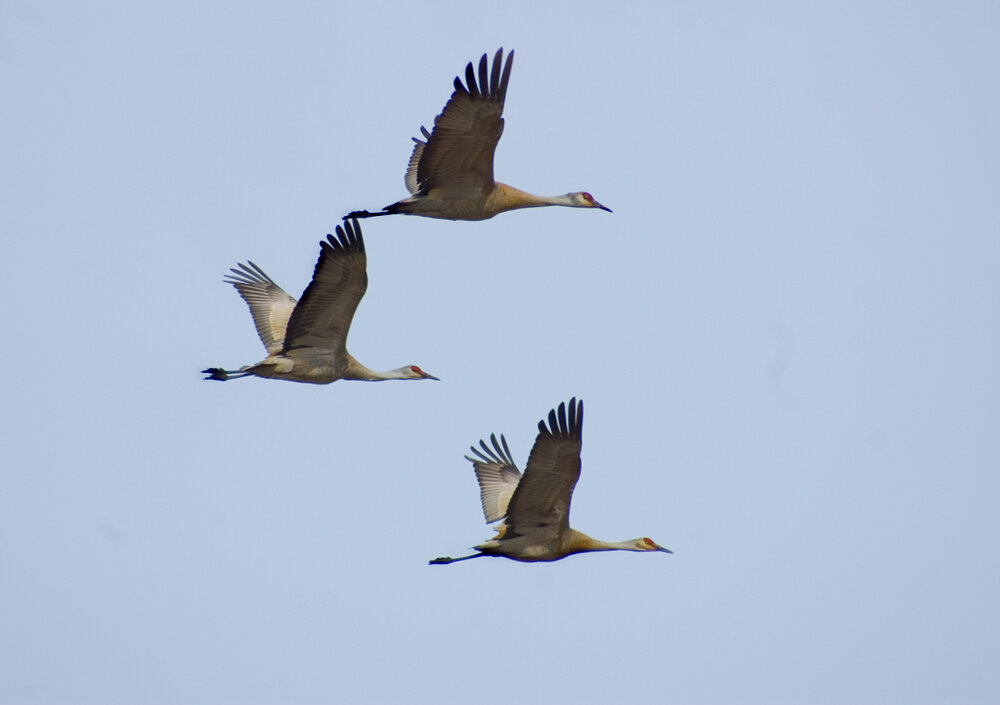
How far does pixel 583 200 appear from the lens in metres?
18.1

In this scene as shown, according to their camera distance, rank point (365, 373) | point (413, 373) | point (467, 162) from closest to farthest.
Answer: point (467, 162) < point (365, 373) < point (413, 373)

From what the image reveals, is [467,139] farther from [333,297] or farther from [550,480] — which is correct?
[550,480]

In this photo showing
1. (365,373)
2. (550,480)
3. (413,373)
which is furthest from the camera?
(413,373)

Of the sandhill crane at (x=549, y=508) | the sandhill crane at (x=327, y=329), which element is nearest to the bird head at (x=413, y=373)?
the sandhill crane at (x=327, y=329)

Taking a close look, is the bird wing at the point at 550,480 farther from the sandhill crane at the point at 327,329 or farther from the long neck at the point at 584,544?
the sandhill crane at the point at 327,329

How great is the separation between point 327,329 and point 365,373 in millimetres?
1292

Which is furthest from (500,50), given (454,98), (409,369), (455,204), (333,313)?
(409,369)

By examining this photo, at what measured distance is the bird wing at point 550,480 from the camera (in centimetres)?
1549

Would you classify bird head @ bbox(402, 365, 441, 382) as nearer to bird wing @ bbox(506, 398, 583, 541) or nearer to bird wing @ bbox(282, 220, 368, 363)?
bird wing @ bbox(282, 220, 368, 363)

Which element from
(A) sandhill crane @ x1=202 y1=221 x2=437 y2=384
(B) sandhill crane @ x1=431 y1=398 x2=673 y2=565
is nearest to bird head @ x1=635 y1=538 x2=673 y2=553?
(B) sandhill crane @ x1=431 y1=398 x2=673 y2=565

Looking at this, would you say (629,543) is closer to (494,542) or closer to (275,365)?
(494,542)

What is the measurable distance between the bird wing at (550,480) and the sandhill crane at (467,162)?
9.14 ft

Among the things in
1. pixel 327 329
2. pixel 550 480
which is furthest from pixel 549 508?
pixel 327 329

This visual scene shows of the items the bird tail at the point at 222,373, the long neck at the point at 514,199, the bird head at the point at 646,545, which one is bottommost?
the bird head at the point at 646,545
